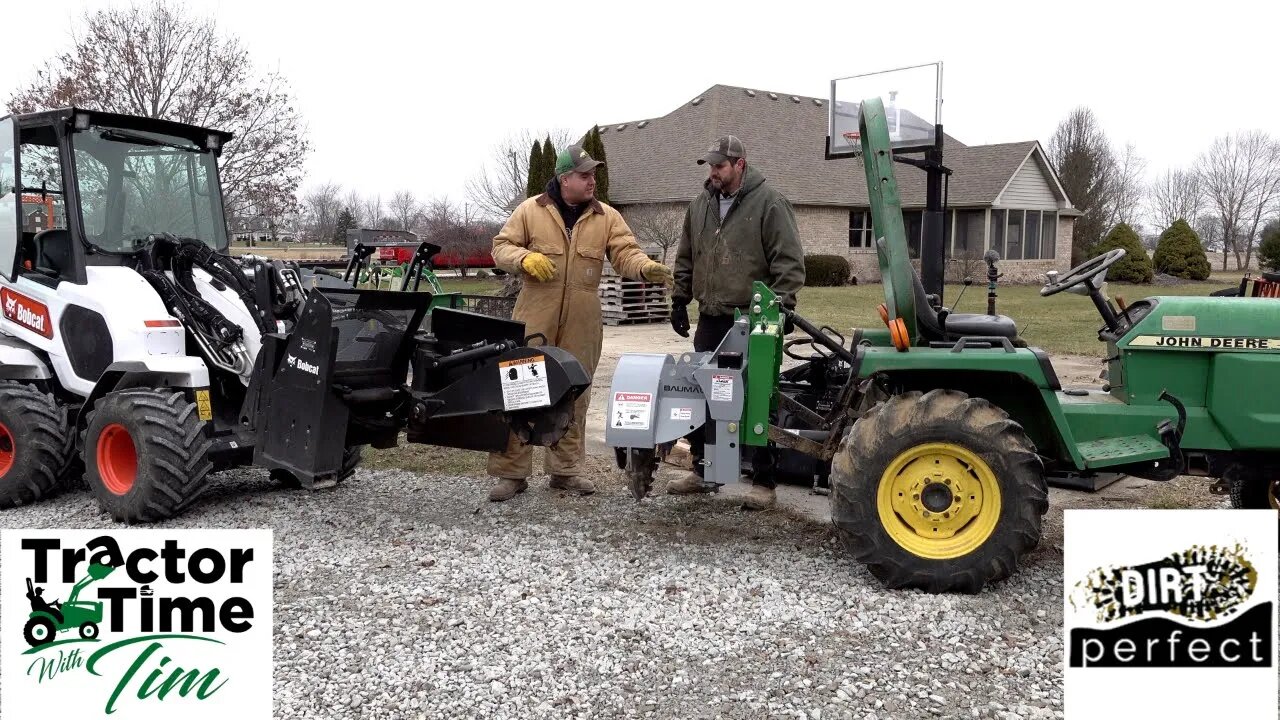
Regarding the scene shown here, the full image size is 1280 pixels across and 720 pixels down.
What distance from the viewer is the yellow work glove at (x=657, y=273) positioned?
237 inches

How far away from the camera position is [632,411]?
491cm

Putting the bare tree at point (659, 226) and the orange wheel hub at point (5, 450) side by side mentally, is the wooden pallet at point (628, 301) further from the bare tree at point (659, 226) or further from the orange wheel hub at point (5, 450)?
the orange wheel hub at point (5, 450)

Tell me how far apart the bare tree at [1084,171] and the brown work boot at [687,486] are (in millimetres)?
35774

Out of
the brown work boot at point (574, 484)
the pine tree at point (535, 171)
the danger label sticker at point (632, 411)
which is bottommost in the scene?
the brown work boot at point (574, 484)

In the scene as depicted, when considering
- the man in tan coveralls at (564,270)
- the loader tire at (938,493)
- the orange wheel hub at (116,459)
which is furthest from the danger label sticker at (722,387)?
the orange wheel hub at (116,459)

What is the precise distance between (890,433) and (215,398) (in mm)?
3869

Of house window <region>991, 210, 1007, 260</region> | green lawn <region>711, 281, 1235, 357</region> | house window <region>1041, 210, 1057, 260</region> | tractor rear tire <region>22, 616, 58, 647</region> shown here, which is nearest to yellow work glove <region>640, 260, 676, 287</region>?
tractor rear tire <region>22, 616, 58, 647</region>

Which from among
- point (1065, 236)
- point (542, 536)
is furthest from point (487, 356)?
point (1065, 236)

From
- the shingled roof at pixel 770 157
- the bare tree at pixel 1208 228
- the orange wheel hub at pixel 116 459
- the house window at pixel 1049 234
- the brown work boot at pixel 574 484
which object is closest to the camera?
the orange wheel hub at pixel 116 459

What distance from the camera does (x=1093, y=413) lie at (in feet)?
15.3

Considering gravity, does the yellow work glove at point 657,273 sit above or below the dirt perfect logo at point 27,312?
above

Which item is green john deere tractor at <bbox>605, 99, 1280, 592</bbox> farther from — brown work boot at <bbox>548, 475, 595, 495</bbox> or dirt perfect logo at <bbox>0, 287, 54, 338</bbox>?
dirt perfect logo at <bbox>0, 287, 54, 338</bbox>

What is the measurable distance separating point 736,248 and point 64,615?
374cm

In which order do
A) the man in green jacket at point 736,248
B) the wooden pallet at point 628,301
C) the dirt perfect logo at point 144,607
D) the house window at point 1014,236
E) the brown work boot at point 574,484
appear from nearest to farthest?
1. the dirt perfect logo at point 144,607
2. the man in green jacket at point 736,248
3. the brown work boot at point 574,484
4. the wooden pallet at point 628,301
5. the house window at point 1014,236
